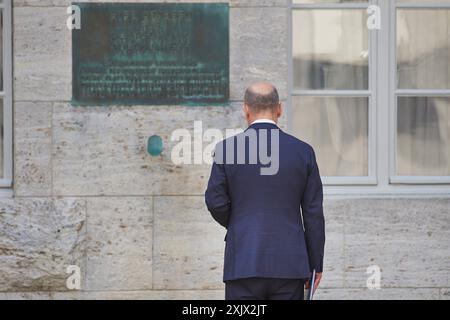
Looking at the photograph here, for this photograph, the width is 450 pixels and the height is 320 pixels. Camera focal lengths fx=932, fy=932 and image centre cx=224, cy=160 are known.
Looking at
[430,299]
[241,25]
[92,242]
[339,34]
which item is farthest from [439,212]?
[92,242]

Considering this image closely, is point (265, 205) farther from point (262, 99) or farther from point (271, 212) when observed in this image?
point (262, 99)

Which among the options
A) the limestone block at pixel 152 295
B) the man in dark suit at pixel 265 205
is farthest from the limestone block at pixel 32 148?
the man in dark suit at pixel 265 205

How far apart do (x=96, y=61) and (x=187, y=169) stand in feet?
3.72

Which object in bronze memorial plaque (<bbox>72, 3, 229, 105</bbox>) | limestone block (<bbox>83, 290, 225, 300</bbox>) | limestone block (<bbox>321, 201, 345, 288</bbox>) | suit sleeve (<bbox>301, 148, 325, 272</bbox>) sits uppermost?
bronze memorial plaque (<bbox>72, 3, 229, 105</bbox>)

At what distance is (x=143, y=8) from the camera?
7.49 metres

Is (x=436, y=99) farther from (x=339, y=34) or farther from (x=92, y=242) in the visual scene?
(x=92, y=242)

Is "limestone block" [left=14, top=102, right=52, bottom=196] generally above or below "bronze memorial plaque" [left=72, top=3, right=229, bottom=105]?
below

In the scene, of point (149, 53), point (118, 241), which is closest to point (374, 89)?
point (149, 53)

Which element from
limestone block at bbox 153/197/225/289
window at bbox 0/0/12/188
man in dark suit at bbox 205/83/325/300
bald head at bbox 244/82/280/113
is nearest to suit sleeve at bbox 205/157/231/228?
man in dark suit at bbox 205/83/325/300

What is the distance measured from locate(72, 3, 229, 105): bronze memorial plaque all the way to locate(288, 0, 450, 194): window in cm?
71

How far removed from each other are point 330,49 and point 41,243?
2.87 metres

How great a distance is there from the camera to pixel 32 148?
7.47m

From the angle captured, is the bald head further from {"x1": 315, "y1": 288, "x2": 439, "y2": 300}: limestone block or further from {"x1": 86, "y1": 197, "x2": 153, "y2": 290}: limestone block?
{"x1": 315, "y1": 288, "x2": 439, "y2": 300}: limestone block

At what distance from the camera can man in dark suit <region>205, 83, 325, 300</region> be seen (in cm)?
507
